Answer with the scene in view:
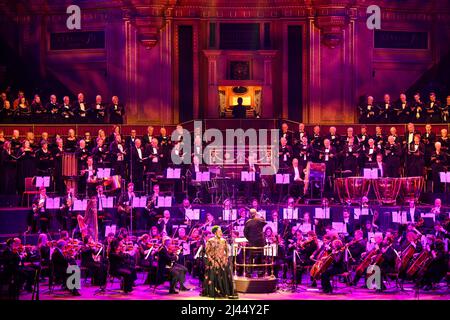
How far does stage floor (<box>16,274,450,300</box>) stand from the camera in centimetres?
1340

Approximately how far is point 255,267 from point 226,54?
843 cm

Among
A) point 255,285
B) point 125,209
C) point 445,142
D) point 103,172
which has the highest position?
point 445,142

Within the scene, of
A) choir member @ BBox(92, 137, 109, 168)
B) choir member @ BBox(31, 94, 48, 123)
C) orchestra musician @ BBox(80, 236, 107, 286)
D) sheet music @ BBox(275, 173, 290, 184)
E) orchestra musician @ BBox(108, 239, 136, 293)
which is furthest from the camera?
choir member @ BBox(31, 94, 48, 123)

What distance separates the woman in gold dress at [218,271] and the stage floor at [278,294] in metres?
0.21

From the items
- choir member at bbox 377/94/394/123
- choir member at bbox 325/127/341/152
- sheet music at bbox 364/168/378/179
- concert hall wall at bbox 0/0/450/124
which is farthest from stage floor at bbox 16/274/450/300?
concert hall wall at bbox 0/0/450/124

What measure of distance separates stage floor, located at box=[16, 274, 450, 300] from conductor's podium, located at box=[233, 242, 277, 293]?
6.0 inches

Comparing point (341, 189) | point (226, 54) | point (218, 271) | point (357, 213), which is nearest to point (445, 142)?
point (341, 189)

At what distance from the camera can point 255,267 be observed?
14234mm

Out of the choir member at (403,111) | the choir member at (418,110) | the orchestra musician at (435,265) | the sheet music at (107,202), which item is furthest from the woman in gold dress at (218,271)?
the choir member at (418,110)

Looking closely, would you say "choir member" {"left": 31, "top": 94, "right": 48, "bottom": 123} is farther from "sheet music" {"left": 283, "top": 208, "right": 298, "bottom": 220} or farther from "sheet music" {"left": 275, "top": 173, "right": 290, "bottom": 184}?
"sheet music" {"left": 283, "top": 208, "right": 298, "bottom": 220}

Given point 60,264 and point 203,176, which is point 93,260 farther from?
point 203,176

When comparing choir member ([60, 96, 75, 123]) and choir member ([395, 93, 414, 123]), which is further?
choir member ([395, 93, 414, 123])

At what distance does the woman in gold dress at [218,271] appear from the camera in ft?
43.8
